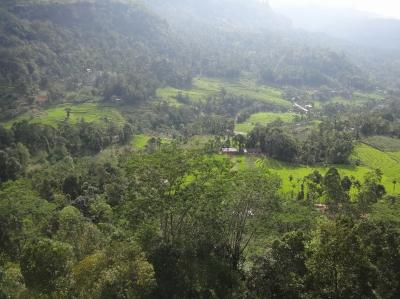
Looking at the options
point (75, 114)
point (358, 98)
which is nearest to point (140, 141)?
point (75, 114)

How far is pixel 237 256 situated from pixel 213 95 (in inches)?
4981

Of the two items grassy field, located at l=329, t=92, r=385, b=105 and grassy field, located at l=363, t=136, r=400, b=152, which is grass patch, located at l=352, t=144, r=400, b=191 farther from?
grassy field, located at l=329, t=92, r=385, b=105

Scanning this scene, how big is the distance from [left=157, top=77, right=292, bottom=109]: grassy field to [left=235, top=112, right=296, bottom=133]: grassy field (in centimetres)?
1547

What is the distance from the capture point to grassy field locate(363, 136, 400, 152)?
8831 cm

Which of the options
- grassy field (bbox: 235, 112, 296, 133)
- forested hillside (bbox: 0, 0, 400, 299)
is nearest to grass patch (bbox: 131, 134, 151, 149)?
forested hillside (bbox: 0, 0, 400, 299)

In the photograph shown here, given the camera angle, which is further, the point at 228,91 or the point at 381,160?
the point at 228,91

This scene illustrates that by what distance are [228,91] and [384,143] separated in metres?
83.1

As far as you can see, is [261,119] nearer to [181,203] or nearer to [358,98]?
[358,98]

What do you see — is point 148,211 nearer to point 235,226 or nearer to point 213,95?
point 235,226

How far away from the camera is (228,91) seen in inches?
6565

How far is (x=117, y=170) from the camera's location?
61.9 m

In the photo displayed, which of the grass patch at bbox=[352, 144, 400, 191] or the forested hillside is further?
the grass patch at bbox=[352, 144, 400, 191]

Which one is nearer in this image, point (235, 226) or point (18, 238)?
point (235, 226)

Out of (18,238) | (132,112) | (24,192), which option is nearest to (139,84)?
(132,112)
